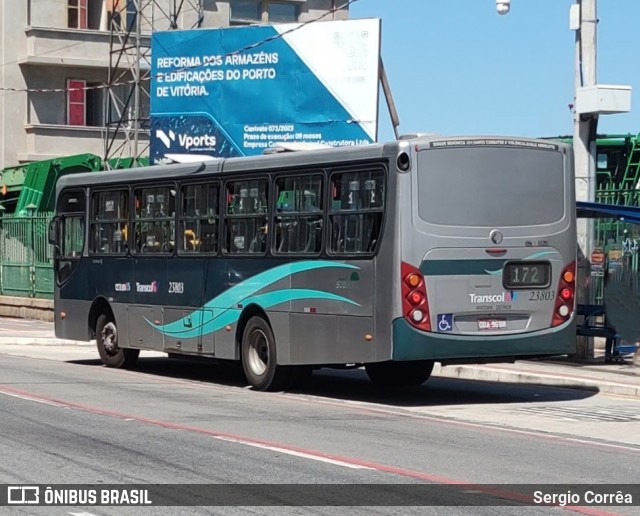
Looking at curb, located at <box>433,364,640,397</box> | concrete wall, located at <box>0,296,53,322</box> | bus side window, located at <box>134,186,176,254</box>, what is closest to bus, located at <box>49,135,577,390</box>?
bus side window, located at <box>134,186,176,254</box>

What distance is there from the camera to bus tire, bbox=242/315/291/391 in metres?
18.1

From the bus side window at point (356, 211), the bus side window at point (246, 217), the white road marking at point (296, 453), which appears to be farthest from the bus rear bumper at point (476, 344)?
the white road marking at point (296, 453)

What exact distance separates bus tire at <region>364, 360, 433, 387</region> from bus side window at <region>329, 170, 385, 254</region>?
2633 millimetres

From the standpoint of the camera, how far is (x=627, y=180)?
86.0ft

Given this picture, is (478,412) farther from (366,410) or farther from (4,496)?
(4,496)

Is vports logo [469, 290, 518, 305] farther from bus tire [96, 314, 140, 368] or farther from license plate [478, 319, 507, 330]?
bus tire [96, 314, 140, 368]

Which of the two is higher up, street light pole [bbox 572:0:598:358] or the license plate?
street light pole [bbox 572:0:598:358]

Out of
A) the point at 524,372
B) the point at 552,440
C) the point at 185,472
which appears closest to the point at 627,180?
the point at 524,372

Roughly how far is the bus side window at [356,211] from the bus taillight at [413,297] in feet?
2.01

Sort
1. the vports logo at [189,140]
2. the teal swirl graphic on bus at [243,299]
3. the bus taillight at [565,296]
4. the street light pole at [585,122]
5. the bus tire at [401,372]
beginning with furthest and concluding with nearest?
the vports logo at [189,140] → the street light pole at [585,122] → the bus tire at [401,372] → the teal swirl graphic on bus at [243,299] → the bus taillight at [565,296]

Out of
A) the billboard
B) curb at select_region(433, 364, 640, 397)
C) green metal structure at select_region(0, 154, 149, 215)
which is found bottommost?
curb at select_region(433, 364, 640, 397)

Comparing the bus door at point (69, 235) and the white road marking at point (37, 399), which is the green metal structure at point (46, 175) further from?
the white road marking at point (37, 399)

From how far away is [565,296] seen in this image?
672 inches

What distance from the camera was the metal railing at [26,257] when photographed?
36469mm
